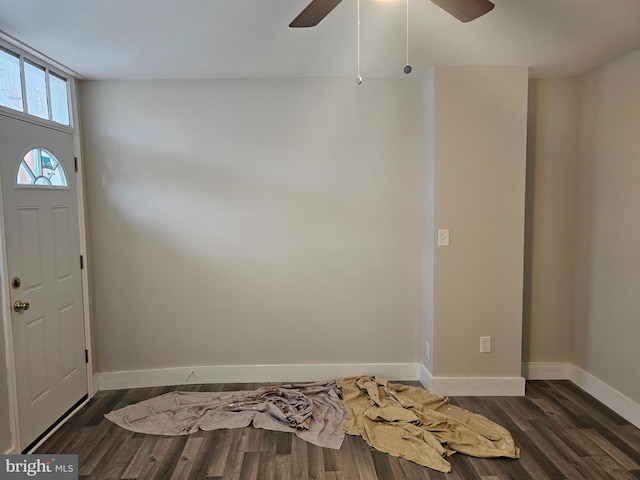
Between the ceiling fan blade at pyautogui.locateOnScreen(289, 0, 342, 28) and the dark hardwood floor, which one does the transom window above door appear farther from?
the dark hardwood floor

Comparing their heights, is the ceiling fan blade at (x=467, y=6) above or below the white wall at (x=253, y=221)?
above

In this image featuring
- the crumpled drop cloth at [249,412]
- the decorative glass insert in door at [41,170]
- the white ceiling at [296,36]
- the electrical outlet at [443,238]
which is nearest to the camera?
the white ceiling at [296,36]

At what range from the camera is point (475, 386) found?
3.20 meters

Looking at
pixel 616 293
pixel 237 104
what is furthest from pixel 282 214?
pixel 616 293

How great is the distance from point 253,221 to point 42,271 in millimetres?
1504

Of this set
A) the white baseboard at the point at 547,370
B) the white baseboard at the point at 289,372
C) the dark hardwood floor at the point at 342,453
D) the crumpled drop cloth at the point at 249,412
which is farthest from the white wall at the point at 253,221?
the white baseboard at the point at 547,370

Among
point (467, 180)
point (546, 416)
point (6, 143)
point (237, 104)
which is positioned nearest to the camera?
point (6, 143)

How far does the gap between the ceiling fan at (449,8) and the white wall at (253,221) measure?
5.25ft

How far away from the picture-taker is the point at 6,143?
7.90 ft

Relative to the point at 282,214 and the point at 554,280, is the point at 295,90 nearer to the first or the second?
the point at 282,214

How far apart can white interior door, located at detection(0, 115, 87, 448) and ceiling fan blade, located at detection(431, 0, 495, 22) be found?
2.48 m

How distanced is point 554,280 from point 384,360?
1.56m

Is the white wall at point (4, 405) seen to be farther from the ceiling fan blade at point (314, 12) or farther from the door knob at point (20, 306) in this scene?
the ceiling fan blade at point (314, 12)

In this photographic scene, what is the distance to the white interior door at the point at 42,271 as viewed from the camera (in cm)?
245
